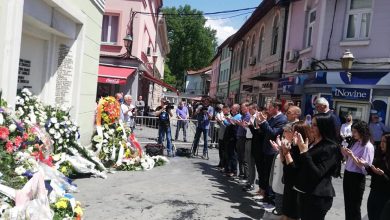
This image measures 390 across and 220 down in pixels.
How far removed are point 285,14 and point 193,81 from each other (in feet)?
210

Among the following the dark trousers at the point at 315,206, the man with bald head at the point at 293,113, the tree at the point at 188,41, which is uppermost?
the tree at the point at 188,41

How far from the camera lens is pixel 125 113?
12.1m

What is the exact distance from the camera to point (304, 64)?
15398mm

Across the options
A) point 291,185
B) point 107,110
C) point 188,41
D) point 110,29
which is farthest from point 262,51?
point 188,41

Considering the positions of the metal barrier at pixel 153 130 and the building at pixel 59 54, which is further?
the metal barrier at pixel 153 130

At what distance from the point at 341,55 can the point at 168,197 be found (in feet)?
30.3

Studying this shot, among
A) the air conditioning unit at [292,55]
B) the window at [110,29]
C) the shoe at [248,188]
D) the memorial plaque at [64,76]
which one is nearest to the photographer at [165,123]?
the memorial plaque at [64,76]

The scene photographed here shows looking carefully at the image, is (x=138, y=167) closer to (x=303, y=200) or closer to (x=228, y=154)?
(x=228, y=154)

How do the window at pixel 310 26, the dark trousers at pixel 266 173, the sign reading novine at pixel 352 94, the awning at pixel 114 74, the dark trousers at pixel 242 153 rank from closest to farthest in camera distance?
the dark trousers at pixel 266 173
the dark trousers at pixel 242 153
the sign reading novine at pixel 352 94
the window at pixel 310 26
the awning at pixel 114 74

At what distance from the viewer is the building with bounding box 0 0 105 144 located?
→ 22.1 feet

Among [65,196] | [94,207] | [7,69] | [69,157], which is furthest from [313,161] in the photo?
[69,157]

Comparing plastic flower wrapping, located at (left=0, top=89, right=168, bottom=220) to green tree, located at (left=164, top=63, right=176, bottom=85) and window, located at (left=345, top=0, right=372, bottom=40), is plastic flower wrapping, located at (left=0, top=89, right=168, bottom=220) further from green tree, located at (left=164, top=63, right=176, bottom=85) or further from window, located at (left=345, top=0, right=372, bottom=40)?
green tree, located at (left=164, top=63, right=176, bottom=85)

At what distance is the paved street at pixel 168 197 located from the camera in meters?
6.34

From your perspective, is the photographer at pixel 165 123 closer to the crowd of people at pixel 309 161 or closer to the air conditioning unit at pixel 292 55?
the crowd of people at pixel 309 161
